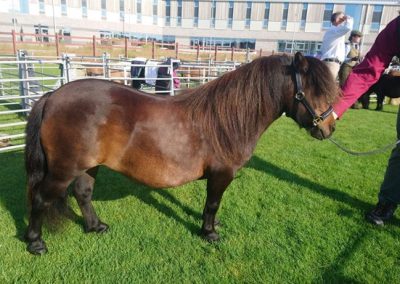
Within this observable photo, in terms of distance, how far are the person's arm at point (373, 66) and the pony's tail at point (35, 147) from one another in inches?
101

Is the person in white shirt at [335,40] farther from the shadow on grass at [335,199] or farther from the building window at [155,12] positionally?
the building window at [155,12]

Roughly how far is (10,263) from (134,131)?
5.09ft

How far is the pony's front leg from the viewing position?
2674 millimetres

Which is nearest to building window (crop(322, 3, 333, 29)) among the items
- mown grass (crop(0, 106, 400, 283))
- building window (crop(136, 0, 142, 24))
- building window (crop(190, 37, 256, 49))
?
building window (crop(190, 37, 256, 49))

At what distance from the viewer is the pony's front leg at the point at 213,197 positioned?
2.67 metres

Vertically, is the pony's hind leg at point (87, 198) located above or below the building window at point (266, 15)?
below

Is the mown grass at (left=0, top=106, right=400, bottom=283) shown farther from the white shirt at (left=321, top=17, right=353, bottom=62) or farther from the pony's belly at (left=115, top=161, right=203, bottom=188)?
the white shirt at (left=321, top=17, right=353, bottom=62)

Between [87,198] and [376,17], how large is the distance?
153 feet

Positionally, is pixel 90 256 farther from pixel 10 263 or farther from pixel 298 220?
pixel 298 220

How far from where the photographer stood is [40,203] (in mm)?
2570

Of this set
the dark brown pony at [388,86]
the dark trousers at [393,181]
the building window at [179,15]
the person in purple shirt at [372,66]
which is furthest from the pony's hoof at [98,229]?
the building window at [179,15]

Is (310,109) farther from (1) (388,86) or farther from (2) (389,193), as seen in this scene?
(1) (388,86)

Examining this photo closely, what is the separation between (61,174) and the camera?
2459 mm

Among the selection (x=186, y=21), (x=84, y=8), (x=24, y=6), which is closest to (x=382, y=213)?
(x=186, y=21)
